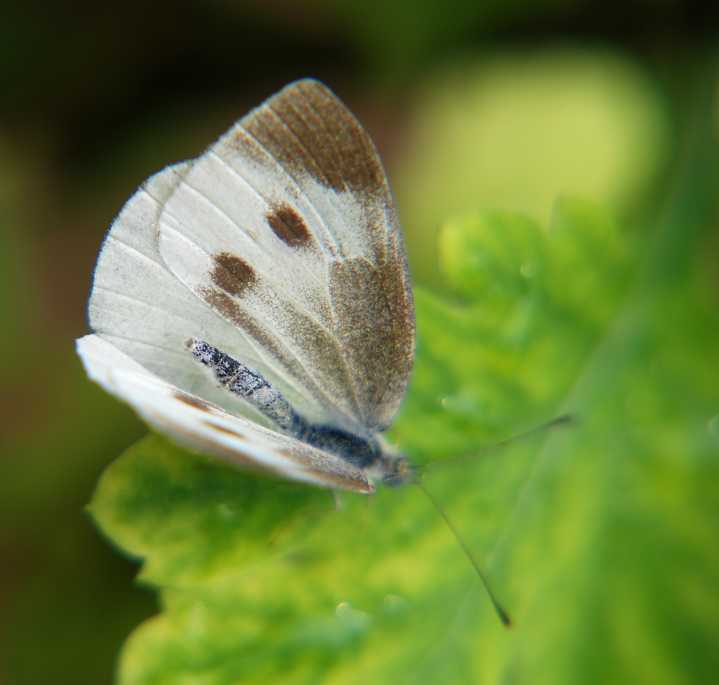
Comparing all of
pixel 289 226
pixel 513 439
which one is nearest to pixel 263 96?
pixel 289 226

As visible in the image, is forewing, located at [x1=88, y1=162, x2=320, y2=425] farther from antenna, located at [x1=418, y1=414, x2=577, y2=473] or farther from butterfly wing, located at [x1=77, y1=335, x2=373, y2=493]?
antenna, located at [x1=418, y1=414, x2=577, y2=473]

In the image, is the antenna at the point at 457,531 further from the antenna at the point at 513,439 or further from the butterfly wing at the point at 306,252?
the butterfly wing at the point at 306,252

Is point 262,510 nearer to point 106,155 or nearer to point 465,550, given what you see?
point 465,550

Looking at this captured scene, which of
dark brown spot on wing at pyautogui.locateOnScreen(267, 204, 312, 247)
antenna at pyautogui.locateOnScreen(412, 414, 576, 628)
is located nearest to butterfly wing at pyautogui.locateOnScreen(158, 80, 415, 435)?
dark brown spot on wing at pyautogui.locateOnScreen(267, 204, 312, 247)

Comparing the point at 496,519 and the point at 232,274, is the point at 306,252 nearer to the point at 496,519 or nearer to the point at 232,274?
the point at 232,274

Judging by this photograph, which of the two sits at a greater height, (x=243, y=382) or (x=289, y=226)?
(x=289, y=226)

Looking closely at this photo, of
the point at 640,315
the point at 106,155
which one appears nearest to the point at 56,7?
the point at 106,155

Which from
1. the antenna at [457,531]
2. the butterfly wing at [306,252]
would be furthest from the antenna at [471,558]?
the butterfly wing at [306,252]
